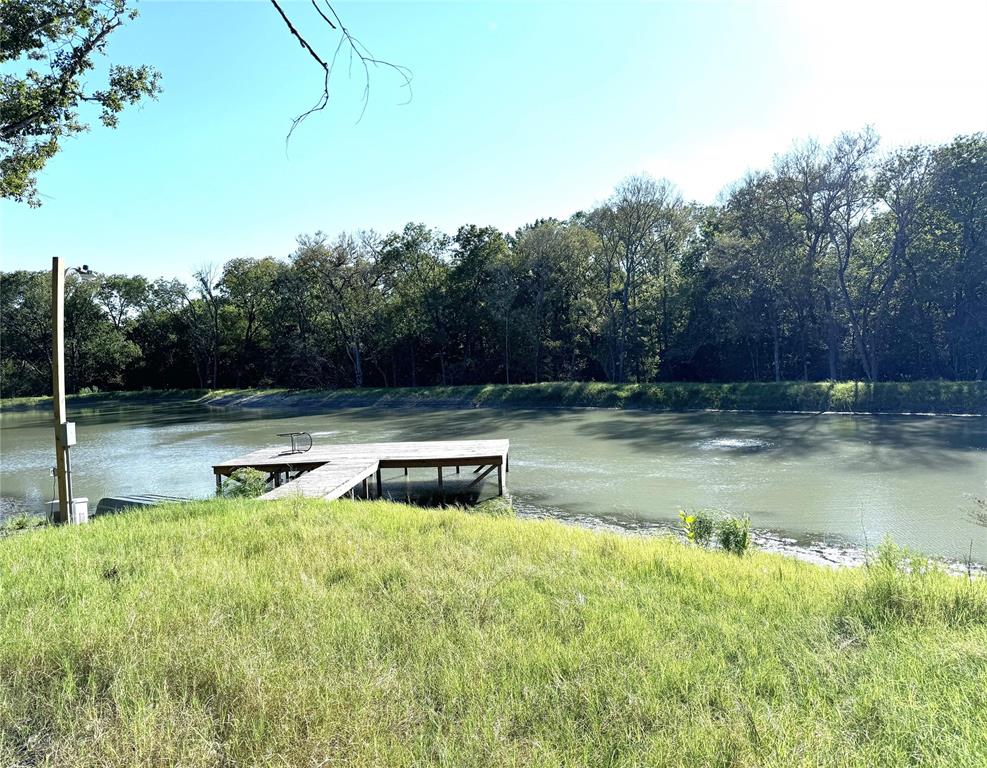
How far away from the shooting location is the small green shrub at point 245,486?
770cm

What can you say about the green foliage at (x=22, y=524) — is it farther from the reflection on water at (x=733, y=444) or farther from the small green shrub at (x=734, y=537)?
the reflection on water at (x=733, y=444)

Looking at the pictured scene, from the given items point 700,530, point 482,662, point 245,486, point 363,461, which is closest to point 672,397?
point 363,461

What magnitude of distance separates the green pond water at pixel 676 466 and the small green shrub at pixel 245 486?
140 inches

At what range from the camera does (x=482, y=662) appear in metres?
2.66

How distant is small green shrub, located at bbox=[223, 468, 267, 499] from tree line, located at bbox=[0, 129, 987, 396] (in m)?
24.3

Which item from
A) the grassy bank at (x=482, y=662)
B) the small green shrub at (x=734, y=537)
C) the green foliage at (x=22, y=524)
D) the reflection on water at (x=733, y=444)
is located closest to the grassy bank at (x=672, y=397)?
the reflection on water at (x=733, y=444)

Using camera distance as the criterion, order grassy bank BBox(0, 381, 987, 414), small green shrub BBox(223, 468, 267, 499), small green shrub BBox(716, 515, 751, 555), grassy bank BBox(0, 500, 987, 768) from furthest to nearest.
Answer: grassy bank BBox(0, 381, 987, 414), small green shrub BBox(223, 468, 267, 499), small green shrub BBox(716, 515, 751, 555), grassy bank BBox(0, 500, 987, 768)

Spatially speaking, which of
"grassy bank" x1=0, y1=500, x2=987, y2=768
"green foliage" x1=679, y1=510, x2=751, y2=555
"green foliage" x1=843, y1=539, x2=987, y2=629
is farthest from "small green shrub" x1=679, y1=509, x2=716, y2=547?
"green foliage" x1=843, y1=539, x2=987, y2=629

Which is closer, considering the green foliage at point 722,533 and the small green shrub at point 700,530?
the green foliage at point 722,533

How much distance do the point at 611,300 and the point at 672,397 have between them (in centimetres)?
830

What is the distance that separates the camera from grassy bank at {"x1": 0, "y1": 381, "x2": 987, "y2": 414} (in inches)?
837

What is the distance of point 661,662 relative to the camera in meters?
2.60

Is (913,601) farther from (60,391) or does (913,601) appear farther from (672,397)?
(672,397)

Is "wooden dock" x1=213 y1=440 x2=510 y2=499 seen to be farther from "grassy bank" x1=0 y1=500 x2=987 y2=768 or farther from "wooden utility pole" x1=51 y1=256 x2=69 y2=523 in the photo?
"grassy bank" x1=0 y1=500 x2=987 y2=768
